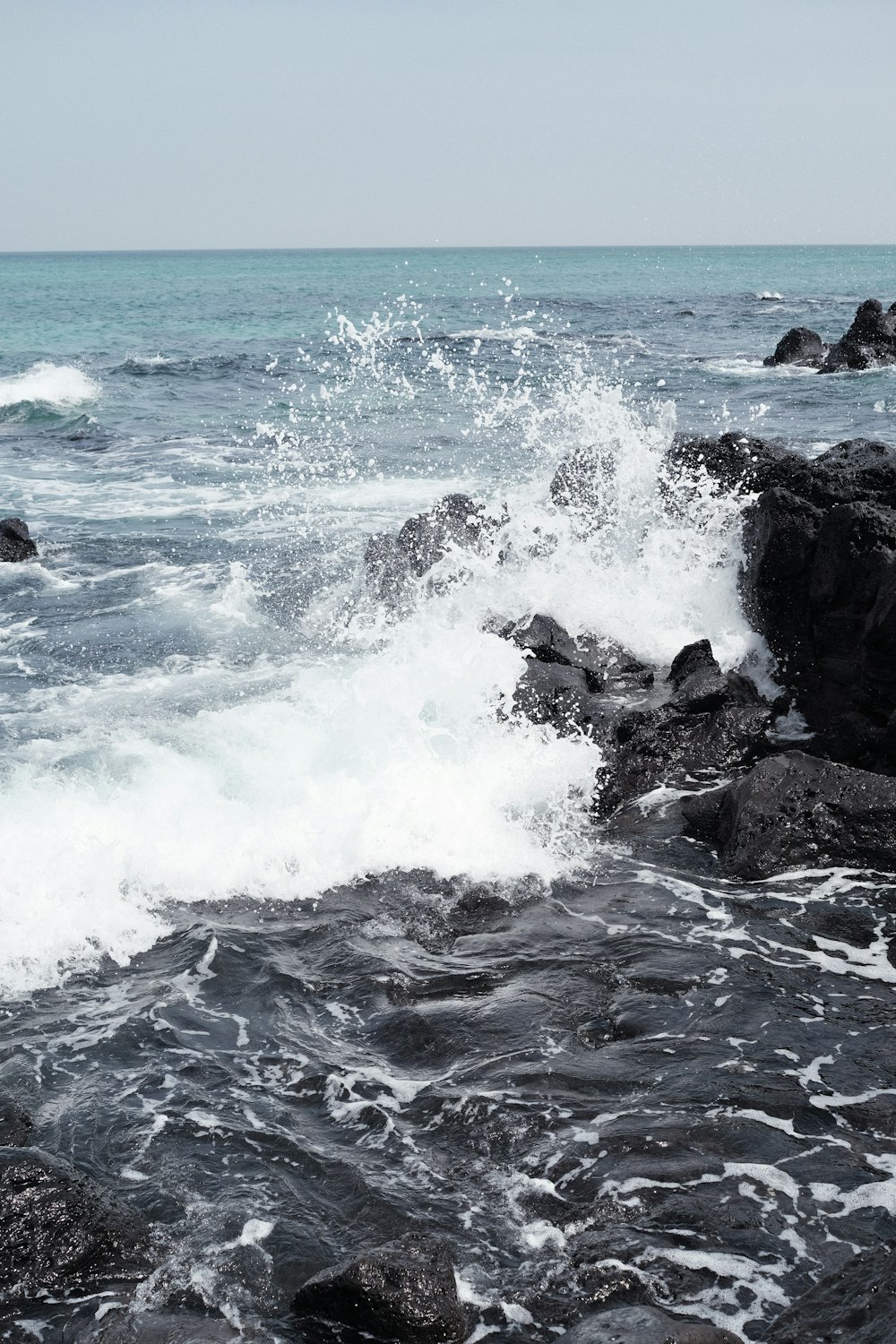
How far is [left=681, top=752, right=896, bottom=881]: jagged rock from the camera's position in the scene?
684cm

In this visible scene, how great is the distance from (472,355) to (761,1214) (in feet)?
93.6

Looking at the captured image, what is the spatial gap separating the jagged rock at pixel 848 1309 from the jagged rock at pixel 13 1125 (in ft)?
9.83

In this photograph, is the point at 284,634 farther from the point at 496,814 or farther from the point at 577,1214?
the point at 577,1214

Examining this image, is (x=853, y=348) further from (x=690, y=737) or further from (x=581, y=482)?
(x=690, y=737)

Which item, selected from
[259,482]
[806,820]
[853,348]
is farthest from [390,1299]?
[853,348]

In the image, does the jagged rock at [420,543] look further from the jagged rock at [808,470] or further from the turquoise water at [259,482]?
the jagged rock at [808,470]

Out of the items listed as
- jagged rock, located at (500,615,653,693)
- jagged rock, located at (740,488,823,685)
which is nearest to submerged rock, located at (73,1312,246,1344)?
jagged rock, located at (500,615,653,693)

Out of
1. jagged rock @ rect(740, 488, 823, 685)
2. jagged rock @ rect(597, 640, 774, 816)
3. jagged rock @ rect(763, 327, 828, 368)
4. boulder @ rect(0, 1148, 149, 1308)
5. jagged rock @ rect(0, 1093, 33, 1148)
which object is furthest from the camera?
jagged rock @ rect(763, 327, 828, 368)

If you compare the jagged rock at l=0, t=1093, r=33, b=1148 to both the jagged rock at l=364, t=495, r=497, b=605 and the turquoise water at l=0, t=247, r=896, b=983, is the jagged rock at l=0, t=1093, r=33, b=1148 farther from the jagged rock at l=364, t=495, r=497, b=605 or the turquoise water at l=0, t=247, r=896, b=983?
the jagged rock at l=364, t=495, r=497, b=605

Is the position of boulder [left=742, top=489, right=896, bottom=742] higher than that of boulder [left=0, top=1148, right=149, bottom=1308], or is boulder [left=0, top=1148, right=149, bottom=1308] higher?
boulder [left=742, top=489, right=896, bottom=742]

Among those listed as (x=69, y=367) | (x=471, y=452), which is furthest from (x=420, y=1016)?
(x=69, y=367)

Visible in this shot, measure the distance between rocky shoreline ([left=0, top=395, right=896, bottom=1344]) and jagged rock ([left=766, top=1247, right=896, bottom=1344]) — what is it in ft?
0.04

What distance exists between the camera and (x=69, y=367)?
3016 centimetres

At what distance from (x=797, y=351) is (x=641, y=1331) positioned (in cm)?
2842
